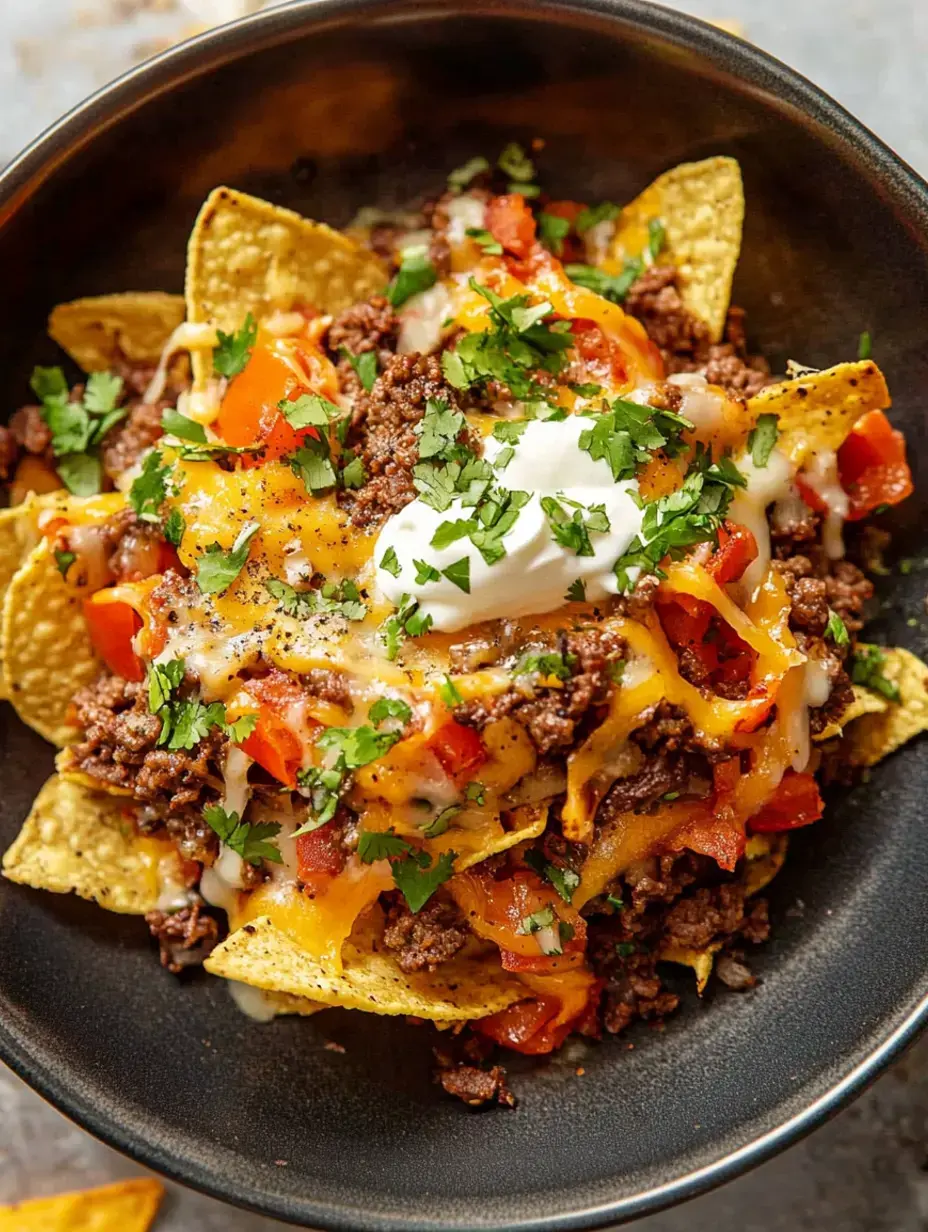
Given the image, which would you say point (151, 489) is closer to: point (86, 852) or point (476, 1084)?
point (86, 852)

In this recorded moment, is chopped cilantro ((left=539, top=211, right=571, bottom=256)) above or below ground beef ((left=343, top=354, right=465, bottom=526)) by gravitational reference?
above

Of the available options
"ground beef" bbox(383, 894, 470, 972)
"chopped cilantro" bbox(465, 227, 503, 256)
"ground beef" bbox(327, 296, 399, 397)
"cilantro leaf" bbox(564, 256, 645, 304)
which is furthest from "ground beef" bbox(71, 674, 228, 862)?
"cilantro leaf" bbox(564, 256, 645, 304)

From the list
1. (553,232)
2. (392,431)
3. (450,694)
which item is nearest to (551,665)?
(450,694)

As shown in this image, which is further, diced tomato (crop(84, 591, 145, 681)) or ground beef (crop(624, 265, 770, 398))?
ground beef (crop(624, 265, 770, 398))

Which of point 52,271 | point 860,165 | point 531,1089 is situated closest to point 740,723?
point 531,1089

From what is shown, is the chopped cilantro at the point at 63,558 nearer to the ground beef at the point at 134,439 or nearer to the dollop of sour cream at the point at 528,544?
the ground beef at the point at 134,439

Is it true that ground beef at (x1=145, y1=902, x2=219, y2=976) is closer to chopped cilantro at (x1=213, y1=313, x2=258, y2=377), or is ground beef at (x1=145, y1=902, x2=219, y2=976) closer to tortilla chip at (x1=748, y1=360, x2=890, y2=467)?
chopped cilantro at (x1=213, y1=313, x2=258, y2=377)
